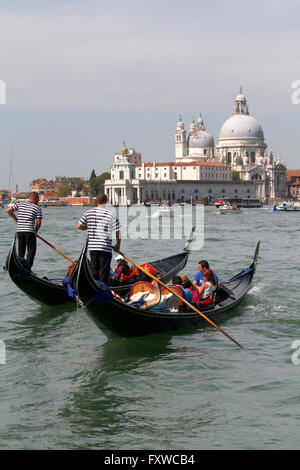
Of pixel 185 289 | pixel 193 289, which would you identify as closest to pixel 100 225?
pixel 185 289

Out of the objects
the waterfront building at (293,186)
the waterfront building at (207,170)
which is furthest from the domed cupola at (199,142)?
the waterfront building at (293,186)

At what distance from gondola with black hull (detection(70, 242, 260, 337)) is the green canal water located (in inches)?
4.6

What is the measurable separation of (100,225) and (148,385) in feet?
4.22

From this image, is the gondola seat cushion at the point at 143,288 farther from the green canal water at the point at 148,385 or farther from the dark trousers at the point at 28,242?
the dark trousers at the point at 28,242

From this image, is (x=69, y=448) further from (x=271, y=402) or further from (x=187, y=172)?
(x=187, y=172)

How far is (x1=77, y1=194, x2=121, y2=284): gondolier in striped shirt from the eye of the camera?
15.7ft

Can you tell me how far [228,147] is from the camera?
278 ft

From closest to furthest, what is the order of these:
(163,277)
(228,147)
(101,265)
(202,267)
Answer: (101,265) < (202,267) < (163,277) < (228,147)

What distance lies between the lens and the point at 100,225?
189 inches

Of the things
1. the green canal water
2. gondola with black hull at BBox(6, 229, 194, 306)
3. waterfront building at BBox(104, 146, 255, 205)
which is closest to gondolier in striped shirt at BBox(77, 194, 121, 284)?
the green canal water

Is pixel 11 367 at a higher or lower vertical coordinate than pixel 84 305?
lower

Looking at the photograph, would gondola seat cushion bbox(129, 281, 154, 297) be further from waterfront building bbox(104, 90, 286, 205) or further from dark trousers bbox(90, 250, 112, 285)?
waterfront building bbox(104, 90, 286, 205)

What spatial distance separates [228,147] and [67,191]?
21.8 metres
